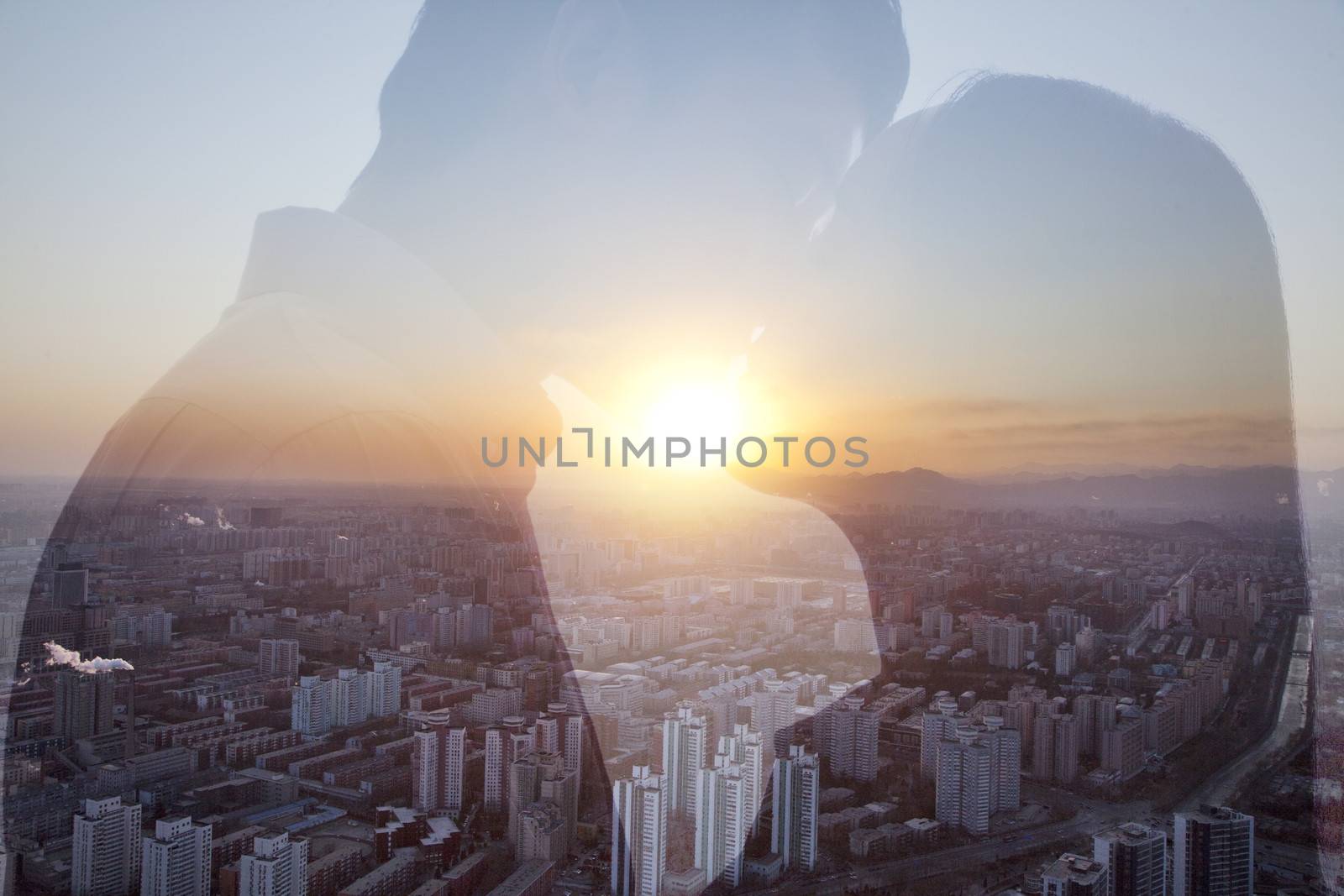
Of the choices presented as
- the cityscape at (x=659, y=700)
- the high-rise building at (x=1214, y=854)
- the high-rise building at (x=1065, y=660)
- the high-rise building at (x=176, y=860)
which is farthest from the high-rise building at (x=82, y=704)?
the high-rise building at (x=1065, y=660)

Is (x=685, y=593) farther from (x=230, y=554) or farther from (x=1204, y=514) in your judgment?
(x=1204, y=514)

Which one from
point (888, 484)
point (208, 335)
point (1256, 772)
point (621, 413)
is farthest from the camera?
point (888, 484)

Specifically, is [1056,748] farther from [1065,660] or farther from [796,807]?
[796,807]

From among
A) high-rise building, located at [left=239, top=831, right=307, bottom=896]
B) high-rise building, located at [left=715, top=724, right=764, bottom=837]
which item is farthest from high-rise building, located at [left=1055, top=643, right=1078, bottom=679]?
high-rise building, located at [left=239, top=831, right=307, bottom=896]

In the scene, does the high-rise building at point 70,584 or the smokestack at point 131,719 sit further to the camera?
the smokestack at point 131,719

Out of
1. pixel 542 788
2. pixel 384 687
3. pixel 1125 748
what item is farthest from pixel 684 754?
pixel 1125 748

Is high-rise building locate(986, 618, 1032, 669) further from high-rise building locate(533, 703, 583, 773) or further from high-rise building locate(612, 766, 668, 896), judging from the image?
high-rise building locate(533, 703, 583, 773)

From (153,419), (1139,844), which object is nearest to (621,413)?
(153,419)

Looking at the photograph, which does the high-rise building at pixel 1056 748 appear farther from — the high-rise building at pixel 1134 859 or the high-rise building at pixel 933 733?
the high-rise building at pixel 1134 859
